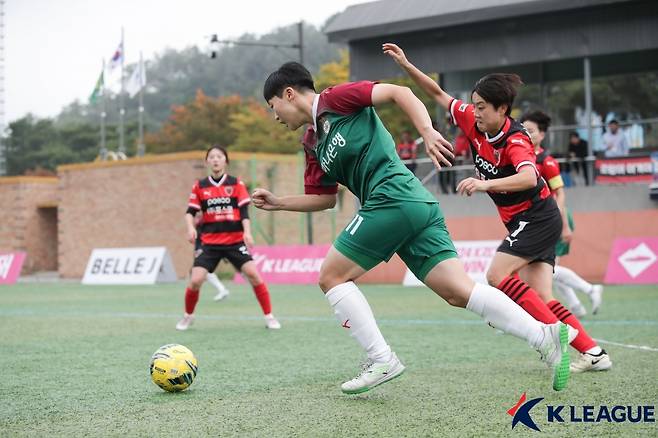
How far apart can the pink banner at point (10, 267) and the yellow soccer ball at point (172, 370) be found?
2291 centimetres

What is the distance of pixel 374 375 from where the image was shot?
538 cm

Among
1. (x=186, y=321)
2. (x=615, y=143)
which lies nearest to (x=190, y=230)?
(x=186, y=321)

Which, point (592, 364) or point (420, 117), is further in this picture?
point (592, 364)

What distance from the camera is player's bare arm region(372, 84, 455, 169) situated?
185 inches

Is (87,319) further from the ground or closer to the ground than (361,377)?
closer to the ground

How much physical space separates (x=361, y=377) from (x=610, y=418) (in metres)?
1.45

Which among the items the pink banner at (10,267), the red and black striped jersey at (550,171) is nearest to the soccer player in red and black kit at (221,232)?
the red and black striped jersey at (550,171)

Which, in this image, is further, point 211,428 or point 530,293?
point 530,293

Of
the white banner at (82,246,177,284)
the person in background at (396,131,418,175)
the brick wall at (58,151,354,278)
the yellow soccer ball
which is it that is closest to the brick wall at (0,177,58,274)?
the brick wall at (58,151,354,278)

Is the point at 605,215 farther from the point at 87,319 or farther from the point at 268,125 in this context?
the point at 268,125

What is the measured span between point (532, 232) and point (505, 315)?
1541 millimetres

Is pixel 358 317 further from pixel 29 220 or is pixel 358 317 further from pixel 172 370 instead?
pixel 29 220

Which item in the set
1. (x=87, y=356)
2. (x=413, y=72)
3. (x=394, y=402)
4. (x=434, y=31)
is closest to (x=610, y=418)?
(x=394, y=402)

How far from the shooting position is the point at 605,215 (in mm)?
18953
